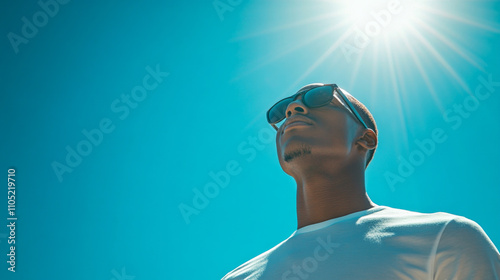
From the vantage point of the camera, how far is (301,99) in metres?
4.09

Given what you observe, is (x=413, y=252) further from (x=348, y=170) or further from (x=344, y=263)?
(x=348, y=170)

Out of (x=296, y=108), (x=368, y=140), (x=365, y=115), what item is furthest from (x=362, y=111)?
(x=296, y=108)

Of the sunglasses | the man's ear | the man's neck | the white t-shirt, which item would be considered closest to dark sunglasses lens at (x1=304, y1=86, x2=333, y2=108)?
the sunglasses

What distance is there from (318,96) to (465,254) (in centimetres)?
199

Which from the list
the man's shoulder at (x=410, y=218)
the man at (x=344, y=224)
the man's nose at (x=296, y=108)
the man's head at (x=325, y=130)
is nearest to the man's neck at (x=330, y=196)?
the man at (x=344, y=224)

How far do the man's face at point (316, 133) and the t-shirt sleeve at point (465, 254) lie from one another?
126 cm

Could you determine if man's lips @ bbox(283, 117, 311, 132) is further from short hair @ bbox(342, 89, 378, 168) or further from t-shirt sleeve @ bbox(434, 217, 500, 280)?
t-shirt sleeve @ bbox(434, 217, 500, 280)

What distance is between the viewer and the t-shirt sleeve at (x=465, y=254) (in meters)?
2.33

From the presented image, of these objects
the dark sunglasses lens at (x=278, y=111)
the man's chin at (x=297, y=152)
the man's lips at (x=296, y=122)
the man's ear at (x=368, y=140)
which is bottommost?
the man's ear at (x=368, y=140)

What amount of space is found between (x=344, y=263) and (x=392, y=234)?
0.36m

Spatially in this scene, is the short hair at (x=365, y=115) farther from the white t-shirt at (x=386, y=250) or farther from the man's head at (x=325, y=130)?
the white t-shirt at (x=386, y=250)

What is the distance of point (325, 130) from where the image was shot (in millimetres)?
3760

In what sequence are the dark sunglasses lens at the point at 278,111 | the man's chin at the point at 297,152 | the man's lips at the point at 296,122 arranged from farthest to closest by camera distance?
the dark sunglasses lens at the point at 278,111, the man's lips at the point at 296,122, the man's chin at the point at 297,152

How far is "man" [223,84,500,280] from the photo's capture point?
8.18ft
